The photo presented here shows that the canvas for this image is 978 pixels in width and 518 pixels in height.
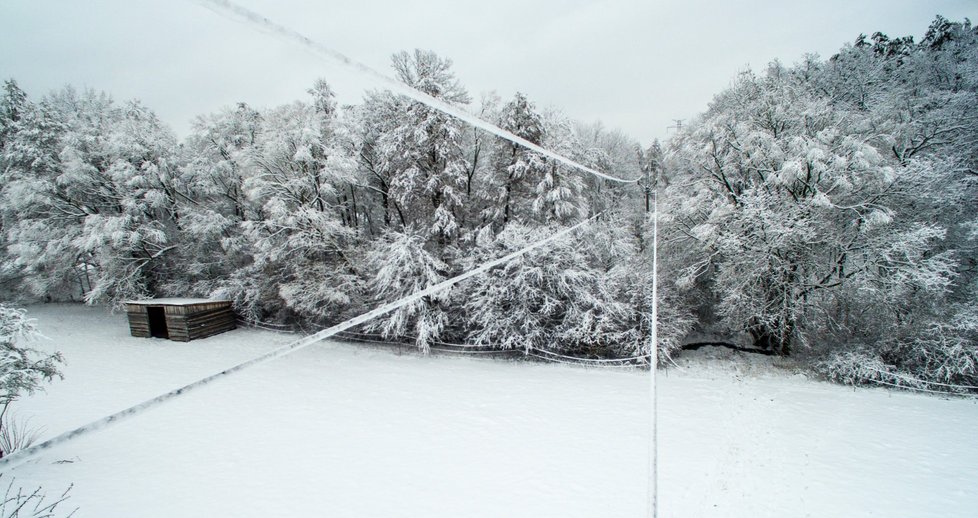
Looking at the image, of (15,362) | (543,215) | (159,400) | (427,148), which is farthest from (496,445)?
(427,148)

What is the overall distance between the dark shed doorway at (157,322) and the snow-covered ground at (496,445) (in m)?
3.25

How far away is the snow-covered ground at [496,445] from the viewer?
19.7 ft

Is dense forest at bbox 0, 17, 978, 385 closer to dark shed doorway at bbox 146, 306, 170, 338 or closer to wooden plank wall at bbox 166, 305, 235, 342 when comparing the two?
wooden plank wall at bbox 166, 305, 235, 342

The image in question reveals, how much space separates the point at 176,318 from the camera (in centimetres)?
1445

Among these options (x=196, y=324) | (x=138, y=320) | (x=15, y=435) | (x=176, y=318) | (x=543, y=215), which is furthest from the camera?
(x=138, y=320)

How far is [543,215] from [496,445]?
854cm

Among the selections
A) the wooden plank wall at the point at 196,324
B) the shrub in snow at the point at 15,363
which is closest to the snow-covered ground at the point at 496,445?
the shrub in snow at the point at 15,363

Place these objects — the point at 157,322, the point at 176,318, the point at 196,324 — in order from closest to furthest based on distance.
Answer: the point at 176,318, the point at 196,324, the point at 157,322

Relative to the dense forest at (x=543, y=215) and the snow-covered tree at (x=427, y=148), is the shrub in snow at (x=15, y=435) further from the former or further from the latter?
the snow-covered tree at (x=427, y=148)

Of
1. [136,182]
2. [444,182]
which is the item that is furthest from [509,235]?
[136,182]

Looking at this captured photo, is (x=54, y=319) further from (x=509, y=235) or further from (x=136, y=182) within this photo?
(x=509, y=235)

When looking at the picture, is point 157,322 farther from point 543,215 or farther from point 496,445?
point 543,215

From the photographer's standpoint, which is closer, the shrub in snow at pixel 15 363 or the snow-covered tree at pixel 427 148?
the shrub in snow at pixel 15 363

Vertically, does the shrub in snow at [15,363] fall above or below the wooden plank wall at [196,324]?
above
